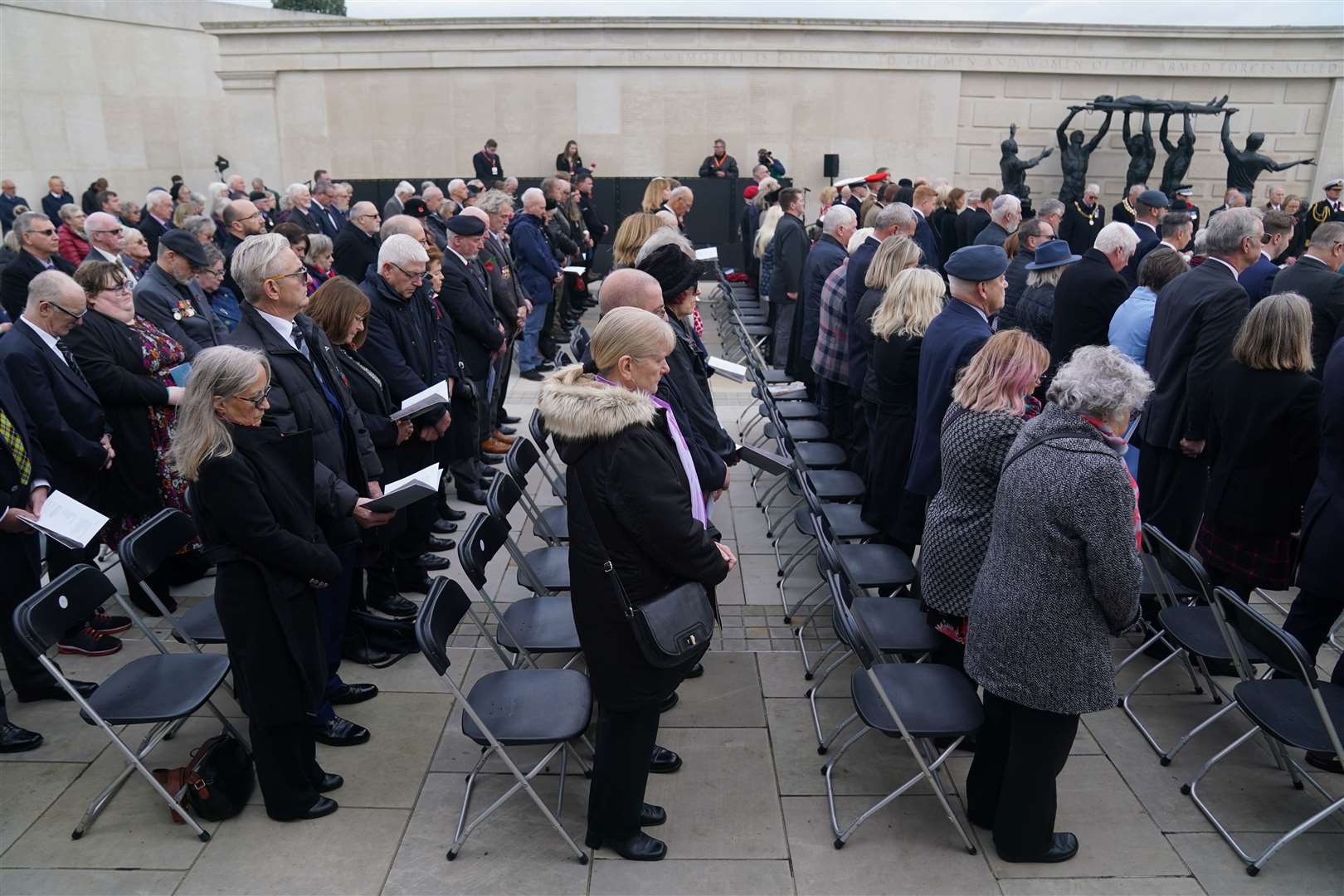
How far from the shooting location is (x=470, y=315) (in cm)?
666

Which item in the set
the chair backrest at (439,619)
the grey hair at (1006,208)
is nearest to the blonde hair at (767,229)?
the grey hair at (1006,208)

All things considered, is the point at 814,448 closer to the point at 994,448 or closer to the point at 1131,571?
the point at 994,448

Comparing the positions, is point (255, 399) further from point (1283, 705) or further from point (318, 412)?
point (1283, 705)

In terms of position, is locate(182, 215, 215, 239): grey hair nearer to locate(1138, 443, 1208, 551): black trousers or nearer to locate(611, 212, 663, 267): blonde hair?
locate(611, 212, 663, 267): blonde hair

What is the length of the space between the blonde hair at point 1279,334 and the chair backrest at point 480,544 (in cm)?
373

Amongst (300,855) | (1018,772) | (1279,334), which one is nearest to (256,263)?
(300,855)

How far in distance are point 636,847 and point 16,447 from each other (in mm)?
3357

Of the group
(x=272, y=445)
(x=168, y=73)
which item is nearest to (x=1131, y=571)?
(x=272, y=445)

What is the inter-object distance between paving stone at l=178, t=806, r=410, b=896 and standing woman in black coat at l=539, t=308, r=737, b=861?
866 millimetres

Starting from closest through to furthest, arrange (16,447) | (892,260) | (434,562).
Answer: (16,447) < (892,260) < (434,562)

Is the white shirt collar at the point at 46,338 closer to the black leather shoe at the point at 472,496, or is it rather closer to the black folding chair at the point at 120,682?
the black folding chair at the point at 120,682

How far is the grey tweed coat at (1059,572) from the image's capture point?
289 centimetres

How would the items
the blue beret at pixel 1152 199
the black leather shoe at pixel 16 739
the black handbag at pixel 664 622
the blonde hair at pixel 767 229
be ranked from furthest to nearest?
the blonde hair at pixel 767 229, the blue beret at pixel 1152 199, the black leather shoe at pixel 16 739, the black handbag at pixel 664 622

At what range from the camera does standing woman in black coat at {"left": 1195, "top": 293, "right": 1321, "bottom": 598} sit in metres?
4.32
